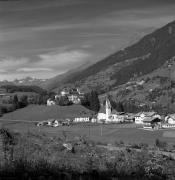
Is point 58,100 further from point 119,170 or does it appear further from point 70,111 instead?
point 119,170

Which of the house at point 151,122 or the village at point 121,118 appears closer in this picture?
the house at point 151,122

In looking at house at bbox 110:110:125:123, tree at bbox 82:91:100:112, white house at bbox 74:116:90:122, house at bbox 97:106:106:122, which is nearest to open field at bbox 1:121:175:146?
white house at bbox 74:116:90:122

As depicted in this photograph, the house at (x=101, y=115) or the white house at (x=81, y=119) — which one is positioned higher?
the house at (x=101, y=115)

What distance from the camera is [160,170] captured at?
994cm

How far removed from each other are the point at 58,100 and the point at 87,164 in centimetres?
12376

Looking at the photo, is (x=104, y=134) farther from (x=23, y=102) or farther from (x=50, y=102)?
(x=50, y=102)

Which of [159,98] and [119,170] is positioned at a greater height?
[159,98]

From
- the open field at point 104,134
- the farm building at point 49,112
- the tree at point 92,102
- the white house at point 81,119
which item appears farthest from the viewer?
the tree at point 92,102

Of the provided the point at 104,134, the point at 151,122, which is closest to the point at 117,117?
the point at 151,122

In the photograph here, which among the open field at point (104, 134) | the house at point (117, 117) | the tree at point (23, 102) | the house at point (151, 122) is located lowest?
the open field at point (104, 134)

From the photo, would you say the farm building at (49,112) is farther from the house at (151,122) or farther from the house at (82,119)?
the house at (151,122)

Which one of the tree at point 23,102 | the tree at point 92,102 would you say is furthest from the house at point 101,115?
the tree at point 23,102

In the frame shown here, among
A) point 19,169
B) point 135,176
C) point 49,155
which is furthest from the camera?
point 49,155

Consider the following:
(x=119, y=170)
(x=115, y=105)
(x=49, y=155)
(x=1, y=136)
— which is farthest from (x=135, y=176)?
(x=115, y=105)
